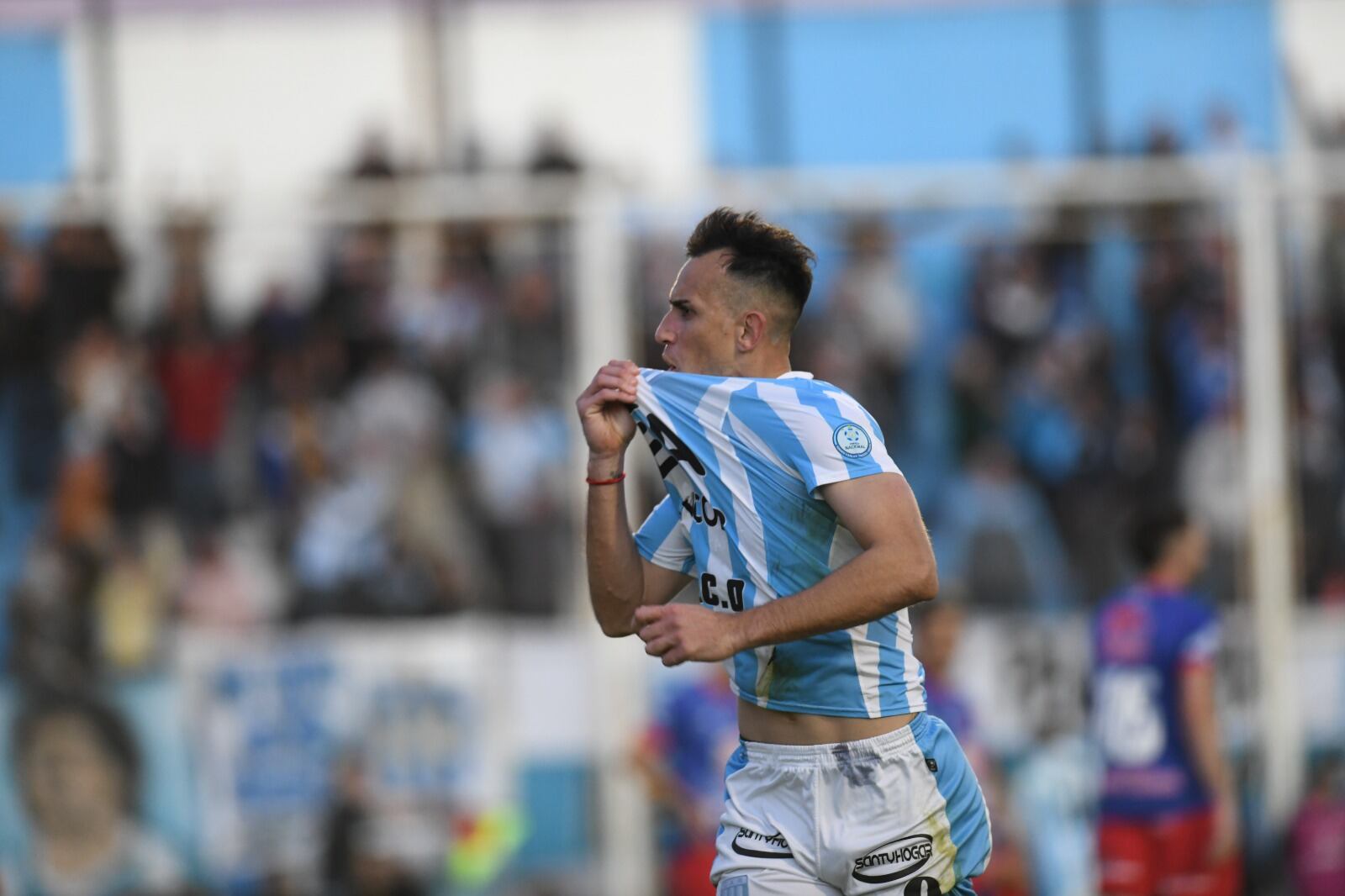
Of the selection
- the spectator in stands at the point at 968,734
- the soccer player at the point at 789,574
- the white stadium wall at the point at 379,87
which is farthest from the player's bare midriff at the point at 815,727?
the white stadium wall at the point at 379,87

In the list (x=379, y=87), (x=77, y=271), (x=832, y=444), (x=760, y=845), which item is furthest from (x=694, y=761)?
(x=379, y=87)

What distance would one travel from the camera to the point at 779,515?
430cm

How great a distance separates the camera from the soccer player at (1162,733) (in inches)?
331

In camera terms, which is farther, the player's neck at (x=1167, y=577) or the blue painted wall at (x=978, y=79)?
the blue painted wall at (x=978, y=79)

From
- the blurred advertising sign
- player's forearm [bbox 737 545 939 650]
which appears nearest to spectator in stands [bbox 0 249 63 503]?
the blurred advertising sign

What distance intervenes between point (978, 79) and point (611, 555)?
10.1 meters

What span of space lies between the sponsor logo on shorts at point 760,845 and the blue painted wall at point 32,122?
10.2 metres

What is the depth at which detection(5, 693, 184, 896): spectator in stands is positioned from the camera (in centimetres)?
1122

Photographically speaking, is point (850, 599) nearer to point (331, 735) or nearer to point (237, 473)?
point (331, 735)

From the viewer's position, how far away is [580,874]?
11469 millimetres

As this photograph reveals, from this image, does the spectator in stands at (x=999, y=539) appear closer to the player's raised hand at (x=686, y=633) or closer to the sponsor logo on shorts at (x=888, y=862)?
the sponsor logo on shorts at (x=888, y=862)

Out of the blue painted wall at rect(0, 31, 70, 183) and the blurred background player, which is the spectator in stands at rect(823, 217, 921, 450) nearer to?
the blurred background player

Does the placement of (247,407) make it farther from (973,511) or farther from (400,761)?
(973,511)

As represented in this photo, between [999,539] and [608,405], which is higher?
[608,405]
